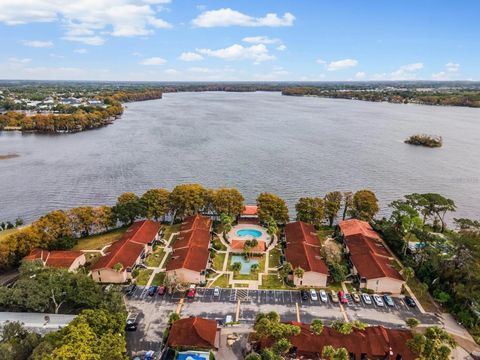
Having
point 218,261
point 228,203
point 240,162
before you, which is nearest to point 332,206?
point 228,203

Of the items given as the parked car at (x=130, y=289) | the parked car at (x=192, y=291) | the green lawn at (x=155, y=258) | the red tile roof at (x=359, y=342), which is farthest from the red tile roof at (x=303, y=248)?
the parked car at (x=130, y=289)

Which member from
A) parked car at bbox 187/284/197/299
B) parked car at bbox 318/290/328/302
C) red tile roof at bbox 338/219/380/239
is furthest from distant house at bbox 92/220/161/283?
red tile roof at bbox 338/219/380/239

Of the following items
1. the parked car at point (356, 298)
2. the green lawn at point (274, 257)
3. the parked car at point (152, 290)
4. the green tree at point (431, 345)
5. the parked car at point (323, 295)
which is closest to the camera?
the green tree at point (431, 345)

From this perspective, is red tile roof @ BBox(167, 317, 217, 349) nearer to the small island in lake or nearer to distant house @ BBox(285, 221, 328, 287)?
distant house @ BBox(285, 221, 328, 287)

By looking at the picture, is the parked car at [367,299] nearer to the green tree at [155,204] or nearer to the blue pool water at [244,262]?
the blue pool water at [244,262]

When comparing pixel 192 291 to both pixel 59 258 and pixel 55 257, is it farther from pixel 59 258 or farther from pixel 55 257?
pixel 55 257

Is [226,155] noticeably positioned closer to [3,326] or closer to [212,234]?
[212,234]
